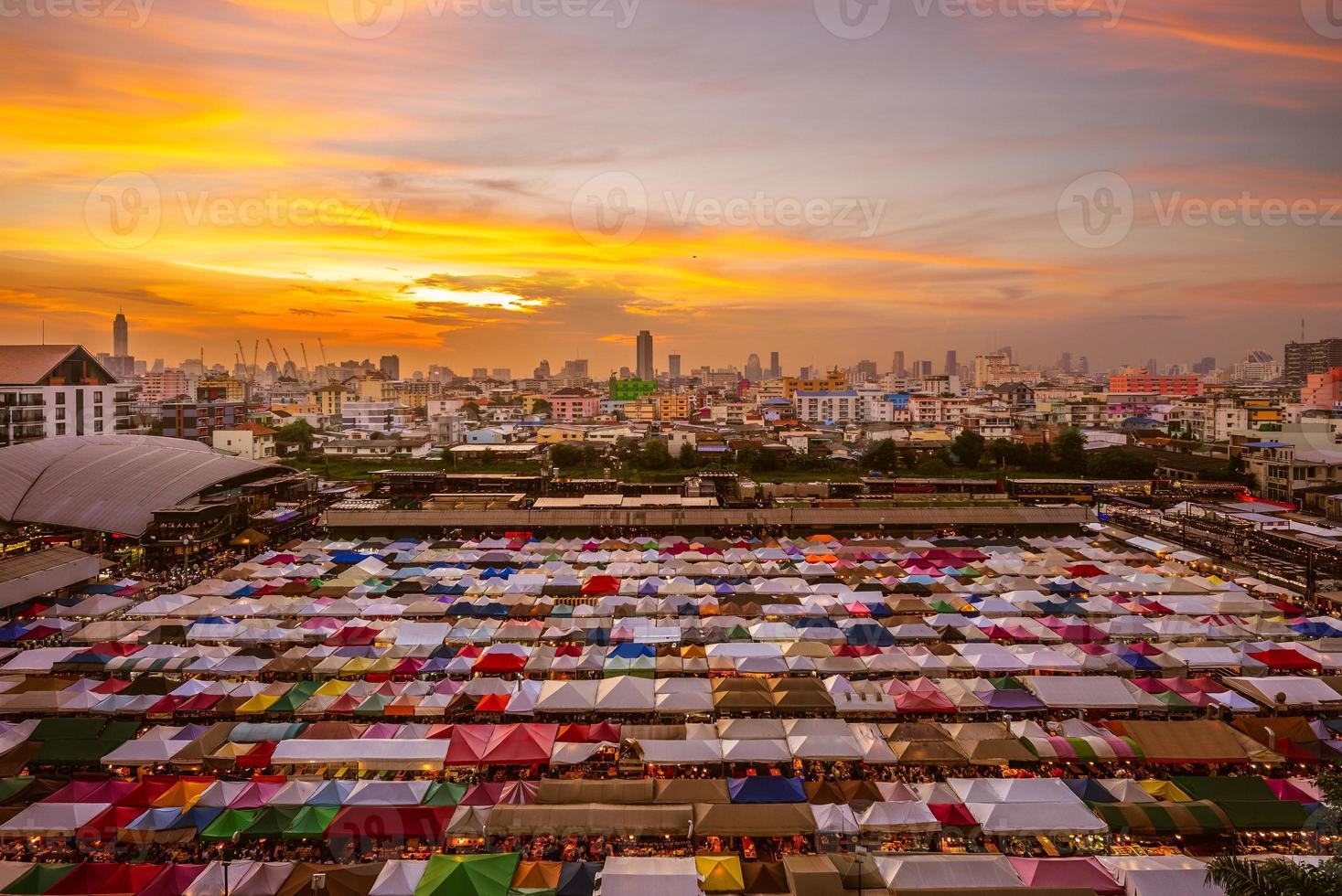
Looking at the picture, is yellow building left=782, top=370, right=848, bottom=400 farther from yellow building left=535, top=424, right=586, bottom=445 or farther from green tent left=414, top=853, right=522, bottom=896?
green tent left=414, top=853, right=522, bottom=896

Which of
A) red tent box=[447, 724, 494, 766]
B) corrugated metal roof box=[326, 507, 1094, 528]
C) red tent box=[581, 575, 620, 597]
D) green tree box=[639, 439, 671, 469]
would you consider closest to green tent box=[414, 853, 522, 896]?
red tent box=[447, 724, 494, 766]

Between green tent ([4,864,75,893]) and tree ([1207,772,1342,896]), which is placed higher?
tree ([1207,772,1342,896])

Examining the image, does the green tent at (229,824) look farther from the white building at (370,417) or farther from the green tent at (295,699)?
the white building at (370,417)

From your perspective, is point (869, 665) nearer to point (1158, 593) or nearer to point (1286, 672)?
point (1286, 672)

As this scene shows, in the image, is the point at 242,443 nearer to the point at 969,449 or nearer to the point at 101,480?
the point at 101,480

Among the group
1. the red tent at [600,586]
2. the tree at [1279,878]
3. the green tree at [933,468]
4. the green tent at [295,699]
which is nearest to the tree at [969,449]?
the green tree at [933,468]
